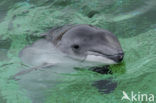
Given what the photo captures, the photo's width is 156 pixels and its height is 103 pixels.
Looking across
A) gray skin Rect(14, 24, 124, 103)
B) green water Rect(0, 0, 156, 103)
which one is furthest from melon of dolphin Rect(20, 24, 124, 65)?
green water Rect(0, 0, 156, 103)

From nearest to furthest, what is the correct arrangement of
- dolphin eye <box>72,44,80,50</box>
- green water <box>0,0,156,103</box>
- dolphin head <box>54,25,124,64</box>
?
1. dolphin head <box>54,25,124,64</box>
2. green water <box>0,0,156,103</box>
3. dolphin eye <box>72,44,80,50</box>

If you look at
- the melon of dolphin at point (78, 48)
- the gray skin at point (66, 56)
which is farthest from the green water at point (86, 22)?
the melon of dolphin at point (78, 48)

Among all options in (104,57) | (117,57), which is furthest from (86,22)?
(117,57)

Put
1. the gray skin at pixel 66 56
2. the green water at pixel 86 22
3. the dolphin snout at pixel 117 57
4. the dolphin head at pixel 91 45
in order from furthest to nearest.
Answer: the green water at pixel 86 22 → the gray skin at pixel 66 56 → the dolphin head at pixel 91 45 → the dolphin snout at pixel 117 57

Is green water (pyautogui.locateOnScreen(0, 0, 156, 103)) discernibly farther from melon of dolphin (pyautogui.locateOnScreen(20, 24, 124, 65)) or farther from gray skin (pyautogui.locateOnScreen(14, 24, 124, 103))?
melon of dolphin (pyautogui.locateOnScreen(20, 24, 124, 65))

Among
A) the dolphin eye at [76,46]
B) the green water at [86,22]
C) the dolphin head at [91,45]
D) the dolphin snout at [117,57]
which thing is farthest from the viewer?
the dolphin eye at [76,46]

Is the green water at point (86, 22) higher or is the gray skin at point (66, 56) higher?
the gray skin at point (66, 56)

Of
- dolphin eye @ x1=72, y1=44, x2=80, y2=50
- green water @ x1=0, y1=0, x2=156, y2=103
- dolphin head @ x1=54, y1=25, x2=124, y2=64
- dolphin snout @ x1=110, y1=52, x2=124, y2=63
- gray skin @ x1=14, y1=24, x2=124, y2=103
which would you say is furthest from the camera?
dolphin eye @ x1=72, y1=44, x2=80, y2=50

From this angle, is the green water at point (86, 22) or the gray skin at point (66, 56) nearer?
the gray skin at point (66, 56)

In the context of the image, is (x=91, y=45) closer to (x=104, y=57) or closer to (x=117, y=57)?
(x=104, y=57)

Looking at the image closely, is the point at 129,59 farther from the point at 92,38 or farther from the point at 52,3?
the point at 52,3

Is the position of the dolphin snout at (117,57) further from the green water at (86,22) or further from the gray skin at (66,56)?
the green water at (86,22)

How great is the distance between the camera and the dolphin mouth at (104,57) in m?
5.71

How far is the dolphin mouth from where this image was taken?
571 cm
